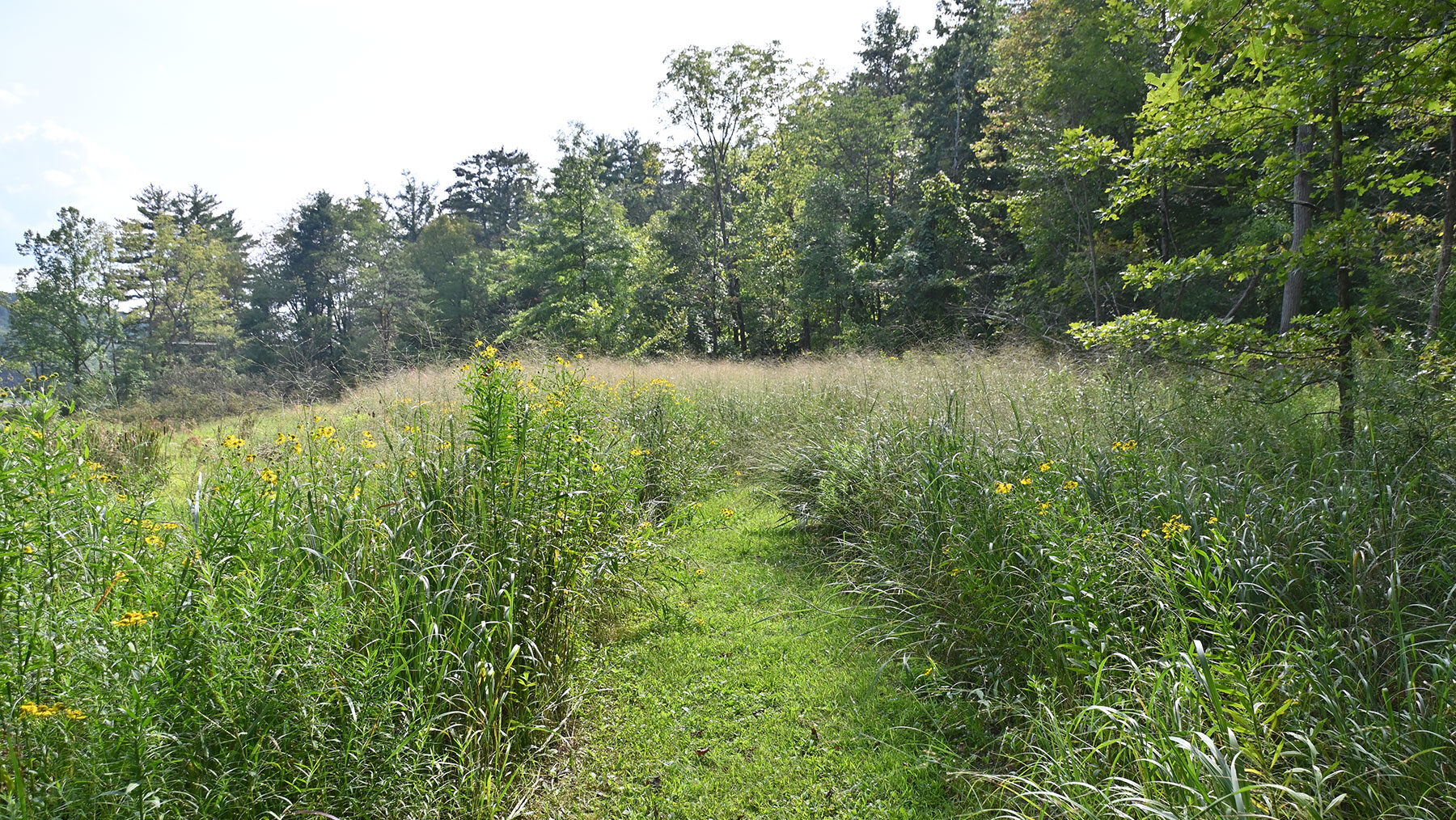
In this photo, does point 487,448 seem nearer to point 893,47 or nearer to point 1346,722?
point 1346,722

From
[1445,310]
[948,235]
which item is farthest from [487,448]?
[948,235]

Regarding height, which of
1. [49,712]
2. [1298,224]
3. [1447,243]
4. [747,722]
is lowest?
[747,722]

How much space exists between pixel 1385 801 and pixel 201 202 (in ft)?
156

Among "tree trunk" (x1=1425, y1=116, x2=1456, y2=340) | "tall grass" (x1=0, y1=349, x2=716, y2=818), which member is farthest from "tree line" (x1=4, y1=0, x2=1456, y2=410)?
"tall grass" (x1=0, y1=349, x2=716, y2=818)

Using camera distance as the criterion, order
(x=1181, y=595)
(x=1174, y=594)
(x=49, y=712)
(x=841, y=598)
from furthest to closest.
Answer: (x=841, y=598)
(x=1181, y=595)
(x=1174, y=594)
(x=49, y=712)

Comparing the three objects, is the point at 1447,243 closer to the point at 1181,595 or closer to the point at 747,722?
the point at 1181,595

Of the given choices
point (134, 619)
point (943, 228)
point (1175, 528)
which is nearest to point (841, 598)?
point (1175, 528)

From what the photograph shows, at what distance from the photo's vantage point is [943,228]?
16.8 metres

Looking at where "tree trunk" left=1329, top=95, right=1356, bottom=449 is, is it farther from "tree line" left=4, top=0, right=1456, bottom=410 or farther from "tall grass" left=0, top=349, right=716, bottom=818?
"tall grass" left=0, top=349, right=716, bottom=818

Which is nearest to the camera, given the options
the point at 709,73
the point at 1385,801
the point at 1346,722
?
the point at 1385,801

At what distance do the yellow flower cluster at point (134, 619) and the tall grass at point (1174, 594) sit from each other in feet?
7.74

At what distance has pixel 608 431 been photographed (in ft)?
16.0

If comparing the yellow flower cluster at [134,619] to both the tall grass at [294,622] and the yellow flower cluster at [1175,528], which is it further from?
the yellow flower cluster at [1175,528]

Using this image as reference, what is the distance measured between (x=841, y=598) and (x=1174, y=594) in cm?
209
